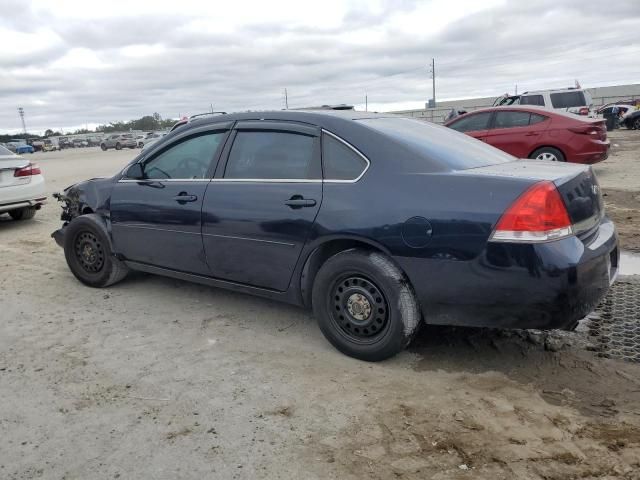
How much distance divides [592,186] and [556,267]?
34.6 inches

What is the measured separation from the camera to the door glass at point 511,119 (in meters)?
11.4

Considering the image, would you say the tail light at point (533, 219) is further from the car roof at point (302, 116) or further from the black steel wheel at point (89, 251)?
the black steel wheel at point (89, 251)

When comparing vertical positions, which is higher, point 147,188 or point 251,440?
point 147,188

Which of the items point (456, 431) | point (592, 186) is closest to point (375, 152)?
point (592, 186)

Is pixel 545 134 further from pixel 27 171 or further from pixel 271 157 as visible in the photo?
pixel 27 171

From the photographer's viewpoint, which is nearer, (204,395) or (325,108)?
(204,395)

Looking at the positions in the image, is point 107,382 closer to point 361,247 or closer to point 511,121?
point 361,247

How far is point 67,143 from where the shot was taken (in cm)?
Result: 7706

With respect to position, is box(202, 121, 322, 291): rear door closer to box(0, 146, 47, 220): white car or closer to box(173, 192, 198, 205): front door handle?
box(173, 192, 198, 205): front door handle

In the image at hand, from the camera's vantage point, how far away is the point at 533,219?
3020mm

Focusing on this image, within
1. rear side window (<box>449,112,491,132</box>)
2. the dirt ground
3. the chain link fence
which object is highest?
rear side window (<box>449,112,491,132</box>)

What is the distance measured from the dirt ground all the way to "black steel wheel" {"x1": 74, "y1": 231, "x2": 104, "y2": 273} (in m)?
0.73

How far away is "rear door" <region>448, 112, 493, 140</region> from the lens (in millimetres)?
11875

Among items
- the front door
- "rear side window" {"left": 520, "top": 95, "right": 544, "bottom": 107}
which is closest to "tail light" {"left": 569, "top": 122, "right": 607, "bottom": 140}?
"rear side window" {"left": 520, "top": 95, "right": 544, "bottom": 107}
